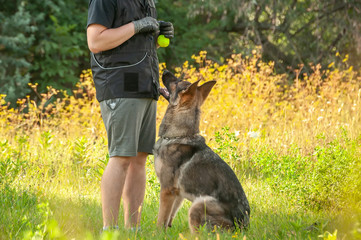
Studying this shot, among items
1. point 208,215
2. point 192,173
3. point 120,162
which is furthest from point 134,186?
point 208,215

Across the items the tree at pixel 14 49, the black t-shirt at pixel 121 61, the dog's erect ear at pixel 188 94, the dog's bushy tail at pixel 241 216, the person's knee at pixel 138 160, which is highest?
the tree at pixel 14 49

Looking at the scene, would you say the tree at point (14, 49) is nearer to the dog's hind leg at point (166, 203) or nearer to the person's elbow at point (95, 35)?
the person's elbow at point (95, 35)

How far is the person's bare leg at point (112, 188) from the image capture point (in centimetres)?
354

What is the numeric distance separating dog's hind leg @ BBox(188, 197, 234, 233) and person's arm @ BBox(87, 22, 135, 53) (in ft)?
4.65

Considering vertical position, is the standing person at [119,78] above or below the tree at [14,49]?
below

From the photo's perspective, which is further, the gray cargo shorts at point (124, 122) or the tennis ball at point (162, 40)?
the tennis ball at point (162, 40)

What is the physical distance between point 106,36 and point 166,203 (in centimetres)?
141

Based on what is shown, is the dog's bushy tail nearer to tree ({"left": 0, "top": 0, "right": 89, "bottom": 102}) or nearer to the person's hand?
the person's hand

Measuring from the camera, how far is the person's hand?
138 inches

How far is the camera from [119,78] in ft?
11.5

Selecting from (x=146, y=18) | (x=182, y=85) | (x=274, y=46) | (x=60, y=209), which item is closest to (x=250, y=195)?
(x=182, y=85)

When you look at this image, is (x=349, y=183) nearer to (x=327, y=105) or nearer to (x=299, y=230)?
(x=299, y=230)

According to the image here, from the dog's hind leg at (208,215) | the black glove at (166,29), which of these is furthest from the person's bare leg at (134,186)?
the black glove at (166,29)

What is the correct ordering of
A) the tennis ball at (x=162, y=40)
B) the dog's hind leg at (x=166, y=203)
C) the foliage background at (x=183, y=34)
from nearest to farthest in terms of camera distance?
the dog's hind leg at (x=166, y=203), the tennis ball at (x=162, y=40), the foliage background at (x=183, y=34)
